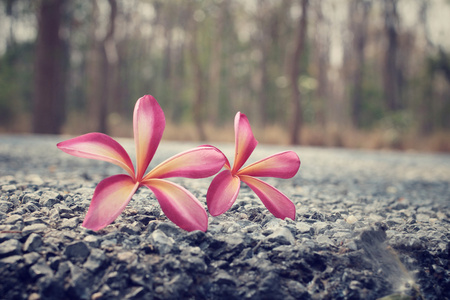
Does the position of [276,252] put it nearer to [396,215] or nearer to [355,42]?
[396,215]

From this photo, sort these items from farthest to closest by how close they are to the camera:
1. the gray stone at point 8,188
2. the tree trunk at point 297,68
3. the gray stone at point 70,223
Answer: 1. the tree trunk at point 297,68
2. the gray stone at point 8,188
3. the gray stone at point 70,223

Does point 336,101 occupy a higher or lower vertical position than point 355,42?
lower

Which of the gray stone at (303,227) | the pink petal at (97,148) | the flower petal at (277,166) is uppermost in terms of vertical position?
the pink petal at (97,148)

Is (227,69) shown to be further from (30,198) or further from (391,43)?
(30,198)

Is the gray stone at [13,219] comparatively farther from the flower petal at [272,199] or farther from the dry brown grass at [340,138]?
the dry brown grass at [340,138]

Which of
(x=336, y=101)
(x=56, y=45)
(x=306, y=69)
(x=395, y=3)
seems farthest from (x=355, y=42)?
(x=56, y=45)

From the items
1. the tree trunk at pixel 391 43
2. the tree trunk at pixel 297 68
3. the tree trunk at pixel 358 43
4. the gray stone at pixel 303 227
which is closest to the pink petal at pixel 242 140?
the gray stone at pixel 303 227

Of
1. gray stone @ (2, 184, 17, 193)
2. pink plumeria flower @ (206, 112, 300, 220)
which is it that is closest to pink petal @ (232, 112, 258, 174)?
pink plumeria flower @ (206, 112, 300, 220)
